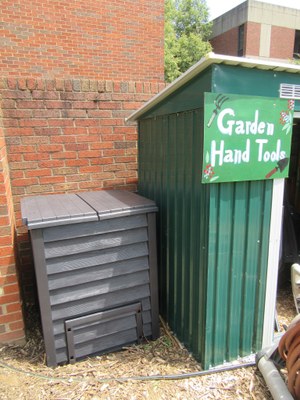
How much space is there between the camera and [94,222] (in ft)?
7.39

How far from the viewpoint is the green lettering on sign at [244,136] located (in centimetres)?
183

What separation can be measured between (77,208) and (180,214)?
85 centimetres

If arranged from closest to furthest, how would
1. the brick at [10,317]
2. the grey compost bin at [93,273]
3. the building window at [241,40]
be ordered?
the grey compost bin at [93,273]
the brick at [10,317]
the building window at [241,40]

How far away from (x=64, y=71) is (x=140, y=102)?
3.93m

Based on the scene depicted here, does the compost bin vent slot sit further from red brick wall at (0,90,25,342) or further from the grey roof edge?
red brick wall at (0,90,25,342)

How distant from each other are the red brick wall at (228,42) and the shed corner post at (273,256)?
19.7 metres

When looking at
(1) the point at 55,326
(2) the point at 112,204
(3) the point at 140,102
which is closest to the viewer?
(1) the point at 55,326

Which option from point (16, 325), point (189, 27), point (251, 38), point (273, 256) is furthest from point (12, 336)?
point (189, 27)

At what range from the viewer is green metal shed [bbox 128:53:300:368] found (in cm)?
187

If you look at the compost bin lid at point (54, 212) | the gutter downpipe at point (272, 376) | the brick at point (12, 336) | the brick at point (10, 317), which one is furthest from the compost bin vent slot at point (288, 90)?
the brick at point (12, 336)

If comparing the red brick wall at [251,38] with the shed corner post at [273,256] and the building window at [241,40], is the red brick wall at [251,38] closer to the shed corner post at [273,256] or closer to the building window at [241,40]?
the building window at [241,40]

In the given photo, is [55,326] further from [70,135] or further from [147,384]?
[70,135]

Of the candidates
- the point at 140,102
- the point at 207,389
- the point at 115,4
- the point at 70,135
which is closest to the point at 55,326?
the point at 207,389

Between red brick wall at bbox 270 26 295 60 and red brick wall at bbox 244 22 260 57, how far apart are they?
1.01 meters
